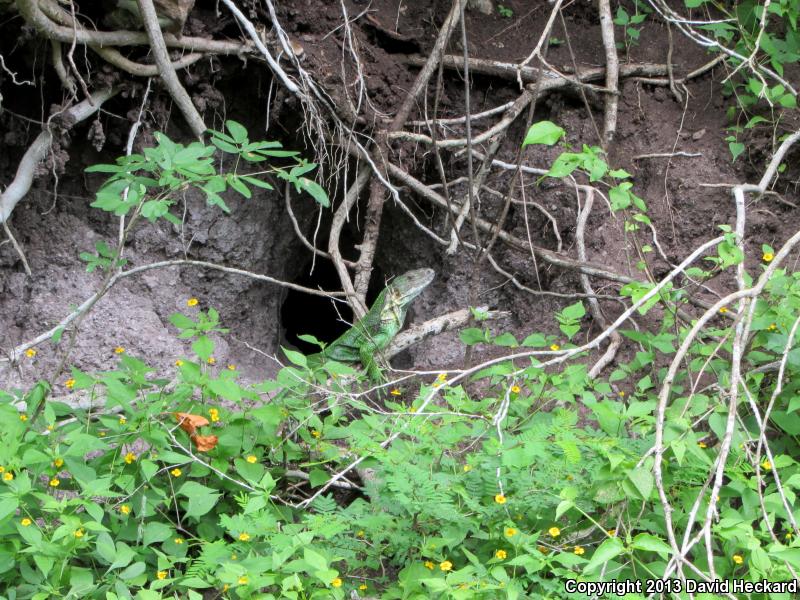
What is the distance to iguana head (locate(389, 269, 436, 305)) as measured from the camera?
5.04 metres

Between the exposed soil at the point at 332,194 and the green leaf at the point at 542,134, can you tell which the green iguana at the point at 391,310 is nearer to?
the exposed soil at the point at 332,194

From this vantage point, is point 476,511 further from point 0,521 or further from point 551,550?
point 0,521

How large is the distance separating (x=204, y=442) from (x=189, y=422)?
4.0 inches

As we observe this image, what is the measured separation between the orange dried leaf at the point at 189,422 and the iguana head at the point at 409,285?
200 centimetres

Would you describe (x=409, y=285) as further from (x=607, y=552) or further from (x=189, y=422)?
(x=607, y=552)

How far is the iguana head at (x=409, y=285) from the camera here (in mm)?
5039

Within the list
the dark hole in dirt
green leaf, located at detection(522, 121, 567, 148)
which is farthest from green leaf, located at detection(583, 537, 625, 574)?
the dark hole in dirt

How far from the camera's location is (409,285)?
16.5 ft

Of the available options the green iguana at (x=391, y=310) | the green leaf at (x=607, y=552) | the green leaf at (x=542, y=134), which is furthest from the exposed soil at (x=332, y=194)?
the green leaf at (x=607, y=552)

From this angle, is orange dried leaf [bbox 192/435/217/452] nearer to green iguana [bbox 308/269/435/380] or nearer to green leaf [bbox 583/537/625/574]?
green leaf [bbox 583/537/625/574]

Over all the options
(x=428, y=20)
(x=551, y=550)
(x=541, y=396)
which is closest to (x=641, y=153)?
(x=428, y=20)

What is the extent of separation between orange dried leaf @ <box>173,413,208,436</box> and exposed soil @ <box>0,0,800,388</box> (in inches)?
45.7

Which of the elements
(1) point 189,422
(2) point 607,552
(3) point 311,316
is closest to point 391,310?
(1) point 189,422

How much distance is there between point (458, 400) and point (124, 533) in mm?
1386
